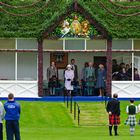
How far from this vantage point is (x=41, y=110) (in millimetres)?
44406

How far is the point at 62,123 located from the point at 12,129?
1183cm

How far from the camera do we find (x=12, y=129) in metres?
29.8

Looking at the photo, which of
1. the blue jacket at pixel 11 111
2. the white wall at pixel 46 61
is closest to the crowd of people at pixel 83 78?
the white wall at pixel 46 61

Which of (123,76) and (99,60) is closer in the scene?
(123,76)

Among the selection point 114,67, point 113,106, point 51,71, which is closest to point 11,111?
point 113,106

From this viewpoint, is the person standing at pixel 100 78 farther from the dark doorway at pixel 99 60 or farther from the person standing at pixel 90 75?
the dark doorway at pixel 99 60

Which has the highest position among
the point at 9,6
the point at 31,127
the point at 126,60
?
the point at 9,6

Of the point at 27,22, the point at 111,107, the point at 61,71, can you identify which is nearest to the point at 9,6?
the point at 27,22

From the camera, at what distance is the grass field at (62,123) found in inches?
1375

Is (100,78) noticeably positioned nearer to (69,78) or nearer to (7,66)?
(69,78)

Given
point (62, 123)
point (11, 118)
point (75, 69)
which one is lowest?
point (62, 123)

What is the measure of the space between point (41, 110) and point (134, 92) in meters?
7.92

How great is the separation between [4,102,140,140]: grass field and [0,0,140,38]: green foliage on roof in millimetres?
4924

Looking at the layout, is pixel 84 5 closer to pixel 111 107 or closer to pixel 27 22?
pixel 27 22
